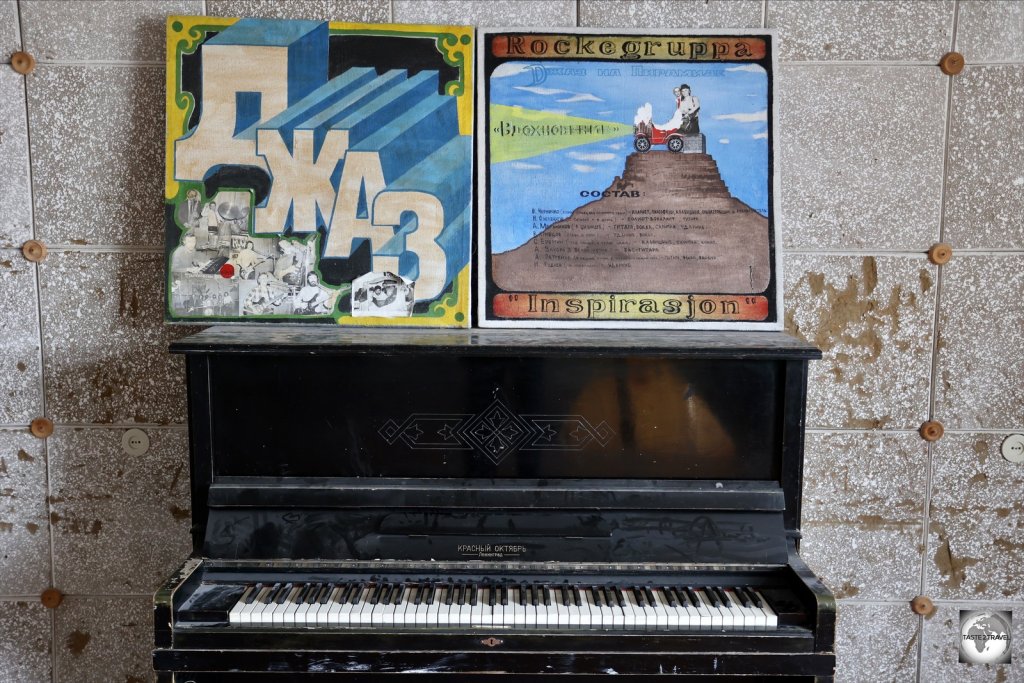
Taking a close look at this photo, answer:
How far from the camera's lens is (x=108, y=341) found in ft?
7.50

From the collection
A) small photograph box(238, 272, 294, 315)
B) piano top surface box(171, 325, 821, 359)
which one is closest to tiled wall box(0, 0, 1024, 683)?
small photograph box(238, 272, 294, 315)

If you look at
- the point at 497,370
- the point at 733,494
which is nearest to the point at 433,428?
the point at 497,370

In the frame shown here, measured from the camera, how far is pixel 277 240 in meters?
2.21

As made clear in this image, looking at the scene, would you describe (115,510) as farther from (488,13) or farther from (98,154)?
(488,13)

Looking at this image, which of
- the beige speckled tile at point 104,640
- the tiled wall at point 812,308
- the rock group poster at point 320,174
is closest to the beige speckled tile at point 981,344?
the tiled wall at point 812,308

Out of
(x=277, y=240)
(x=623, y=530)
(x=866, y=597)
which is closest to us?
(x=623, y=530)

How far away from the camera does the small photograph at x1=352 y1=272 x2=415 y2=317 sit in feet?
7.25

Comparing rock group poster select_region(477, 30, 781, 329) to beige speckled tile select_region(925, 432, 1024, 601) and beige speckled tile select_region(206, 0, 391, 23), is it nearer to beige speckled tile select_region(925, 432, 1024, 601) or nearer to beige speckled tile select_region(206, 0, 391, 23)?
beige speckled tile select_region(206, 0, 391, 23)

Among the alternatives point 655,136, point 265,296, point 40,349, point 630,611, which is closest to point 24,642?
point 40,349

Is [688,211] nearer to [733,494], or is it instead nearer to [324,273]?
[733,494]

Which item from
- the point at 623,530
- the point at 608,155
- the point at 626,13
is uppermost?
the point at 626,13

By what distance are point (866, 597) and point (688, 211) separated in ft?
4.47

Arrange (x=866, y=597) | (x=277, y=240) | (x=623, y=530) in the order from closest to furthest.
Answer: (x=623, y=530)
(x=277, y=240)
(x=866, y=597)

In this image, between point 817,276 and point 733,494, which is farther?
point 817,276
